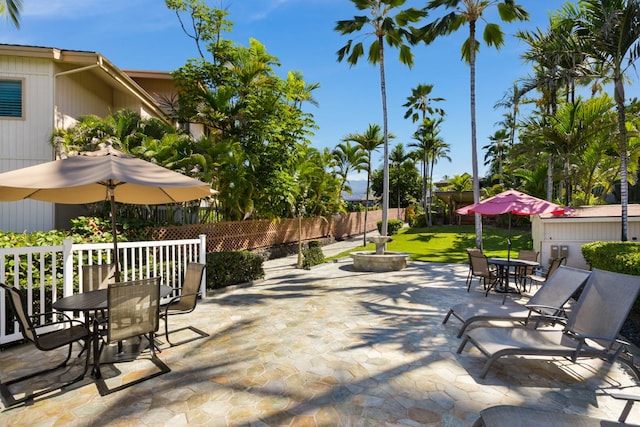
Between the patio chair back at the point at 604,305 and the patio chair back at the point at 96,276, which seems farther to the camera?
the patio chair back at the point at 96,276

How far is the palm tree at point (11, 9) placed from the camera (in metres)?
10.3

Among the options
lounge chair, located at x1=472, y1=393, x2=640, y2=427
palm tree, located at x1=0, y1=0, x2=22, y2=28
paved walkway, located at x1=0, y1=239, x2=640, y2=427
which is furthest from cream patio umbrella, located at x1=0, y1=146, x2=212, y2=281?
palm tree, located at x1=0, y1=0, x2=22, y2=28

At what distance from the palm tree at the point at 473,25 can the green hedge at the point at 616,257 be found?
4310 millimetres

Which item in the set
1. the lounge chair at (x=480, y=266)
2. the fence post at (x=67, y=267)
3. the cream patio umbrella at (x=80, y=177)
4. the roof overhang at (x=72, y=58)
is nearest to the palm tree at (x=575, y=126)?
the lounge chair at (x=480, y=266)

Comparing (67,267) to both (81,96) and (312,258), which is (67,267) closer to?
(312,258)

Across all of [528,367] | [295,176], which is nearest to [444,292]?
[528,367]

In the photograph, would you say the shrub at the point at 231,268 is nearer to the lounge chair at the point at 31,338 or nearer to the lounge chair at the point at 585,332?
the lounge chair at the point at 31,338

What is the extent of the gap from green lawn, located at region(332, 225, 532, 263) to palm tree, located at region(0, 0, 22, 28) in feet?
49.2

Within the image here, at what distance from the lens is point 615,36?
7887 millimetres

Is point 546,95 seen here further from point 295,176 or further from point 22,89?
point 22,89

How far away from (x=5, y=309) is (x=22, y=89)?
8625 mm

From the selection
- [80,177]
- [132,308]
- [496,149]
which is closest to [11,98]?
[80,177]

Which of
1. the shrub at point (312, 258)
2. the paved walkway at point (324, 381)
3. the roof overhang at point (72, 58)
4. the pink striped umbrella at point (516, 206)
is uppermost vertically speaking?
the roof overhang at point (72, 58)

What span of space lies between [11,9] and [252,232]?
36.0 ft
